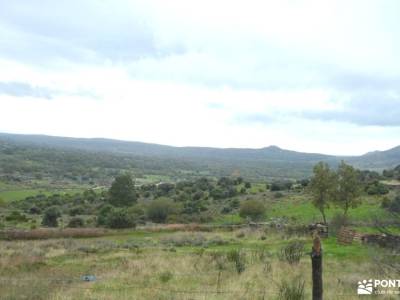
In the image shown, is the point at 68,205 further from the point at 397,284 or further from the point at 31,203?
the point at 397,284

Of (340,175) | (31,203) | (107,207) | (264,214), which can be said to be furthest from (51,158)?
(340,175)

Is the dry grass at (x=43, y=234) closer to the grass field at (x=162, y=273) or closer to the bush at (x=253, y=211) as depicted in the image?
the grass field at (x=162, y=273)

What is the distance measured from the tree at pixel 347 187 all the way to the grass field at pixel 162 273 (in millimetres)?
10384

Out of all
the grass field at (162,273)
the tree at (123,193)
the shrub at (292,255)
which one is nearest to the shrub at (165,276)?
the grass field at (162,273)

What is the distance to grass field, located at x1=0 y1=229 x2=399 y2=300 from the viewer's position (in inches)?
527

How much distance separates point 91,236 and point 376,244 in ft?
77.4

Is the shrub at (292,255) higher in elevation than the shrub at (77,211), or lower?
higher

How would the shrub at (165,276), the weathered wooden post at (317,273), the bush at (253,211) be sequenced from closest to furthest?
the weathered wooden post at (317,273) < the shrub at (165,276) < the bush at (253,211)

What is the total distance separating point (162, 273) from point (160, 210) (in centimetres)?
4196

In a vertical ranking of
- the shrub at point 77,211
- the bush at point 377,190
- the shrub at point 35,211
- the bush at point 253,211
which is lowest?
the shrub at point 35,211

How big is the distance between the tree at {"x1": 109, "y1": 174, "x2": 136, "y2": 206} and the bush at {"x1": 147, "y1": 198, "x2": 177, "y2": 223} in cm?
1273

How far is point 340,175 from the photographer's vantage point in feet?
134

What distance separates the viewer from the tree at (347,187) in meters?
39.8

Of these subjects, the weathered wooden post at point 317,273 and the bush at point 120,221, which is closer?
the weathered wooden post at point 317,273
